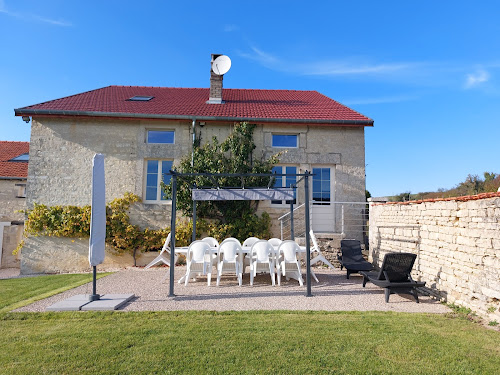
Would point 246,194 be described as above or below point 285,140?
below


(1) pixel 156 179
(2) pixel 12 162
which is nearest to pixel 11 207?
(2) pixel 12 162

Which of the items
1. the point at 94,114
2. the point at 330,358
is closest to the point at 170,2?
the point at 94,114

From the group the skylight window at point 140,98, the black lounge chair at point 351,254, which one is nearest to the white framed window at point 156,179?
the skylight window at point 140,98

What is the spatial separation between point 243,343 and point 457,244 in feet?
13.6

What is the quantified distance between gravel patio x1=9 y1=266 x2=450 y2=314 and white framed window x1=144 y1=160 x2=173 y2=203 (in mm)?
3948

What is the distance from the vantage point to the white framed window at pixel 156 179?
11227 millimetres

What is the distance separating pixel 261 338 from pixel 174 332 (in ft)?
3.66

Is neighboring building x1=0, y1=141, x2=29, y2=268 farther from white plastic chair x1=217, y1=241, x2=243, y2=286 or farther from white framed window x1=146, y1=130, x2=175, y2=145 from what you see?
white plastic chair x1=217, y1=241, x2=243, y2=286

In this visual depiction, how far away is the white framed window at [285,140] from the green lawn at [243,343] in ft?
26.0

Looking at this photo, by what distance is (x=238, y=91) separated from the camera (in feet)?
50.8

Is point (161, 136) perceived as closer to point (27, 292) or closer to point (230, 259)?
point (230, 259)

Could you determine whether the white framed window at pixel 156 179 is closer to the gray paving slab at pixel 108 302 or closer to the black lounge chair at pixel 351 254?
the gray paving slab at pixel 108 302

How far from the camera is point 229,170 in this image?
10.8 meters

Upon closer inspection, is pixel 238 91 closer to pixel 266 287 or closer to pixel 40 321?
pixel 266 287
